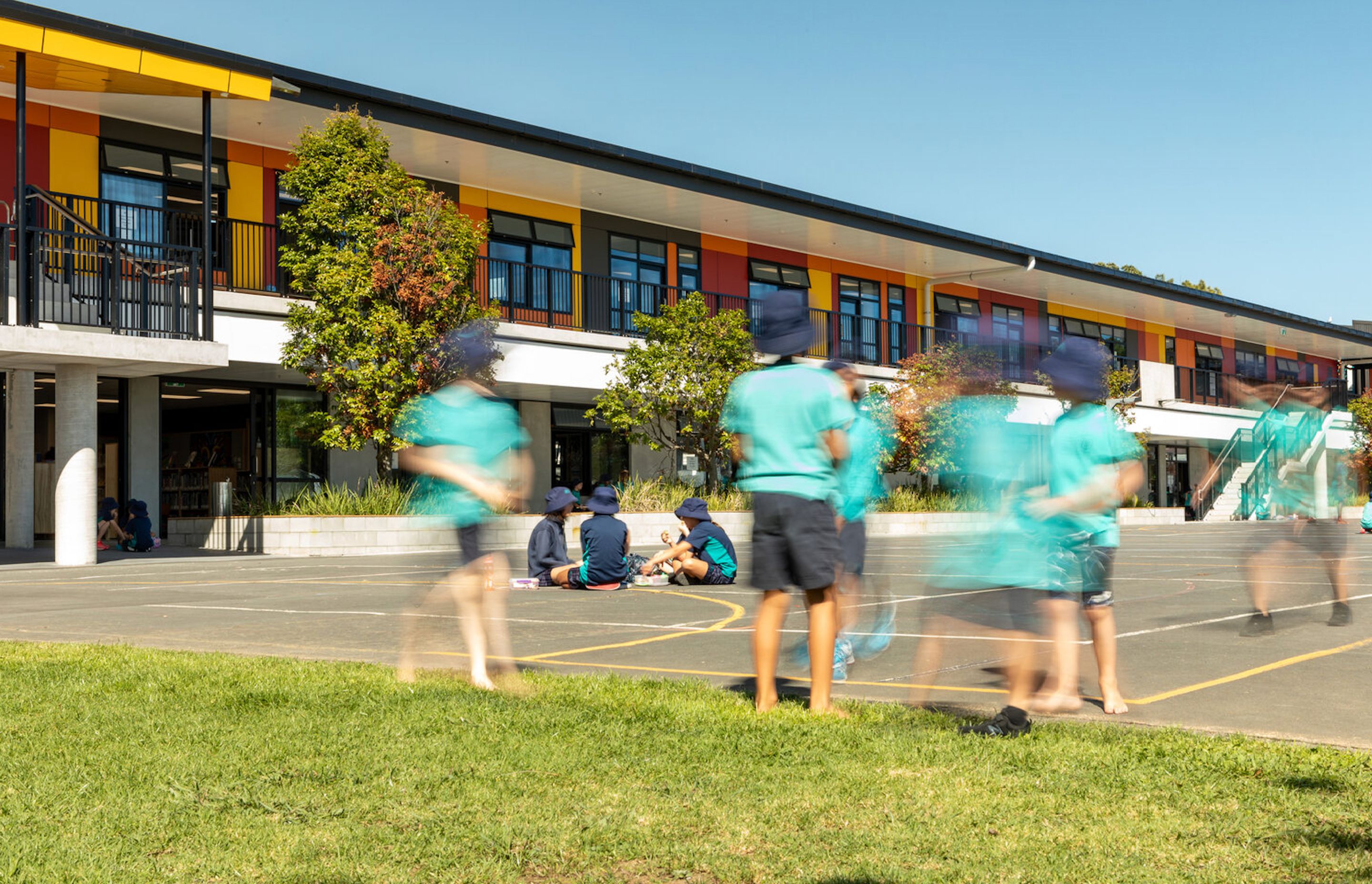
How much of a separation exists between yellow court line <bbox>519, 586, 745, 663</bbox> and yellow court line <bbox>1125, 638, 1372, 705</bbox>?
11.2 ft

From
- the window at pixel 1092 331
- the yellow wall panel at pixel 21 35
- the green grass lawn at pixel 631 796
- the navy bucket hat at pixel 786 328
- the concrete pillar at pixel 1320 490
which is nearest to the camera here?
the green grass lawn at pixel 631 796

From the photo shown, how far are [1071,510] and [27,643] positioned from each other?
6.36 m

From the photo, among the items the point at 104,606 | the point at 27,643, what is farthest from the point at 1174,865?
the point at 104,606

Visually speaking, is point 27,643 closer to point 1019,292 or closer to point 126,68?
point 126,68

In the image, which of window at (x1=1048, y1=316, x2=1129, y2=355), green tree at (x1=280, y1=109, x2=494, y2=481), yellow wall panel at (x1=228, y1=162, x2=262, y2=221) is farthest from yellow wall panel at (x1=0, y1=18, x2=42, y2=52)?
window at (x1=1048, y1=316, x2=1129, y2=355)

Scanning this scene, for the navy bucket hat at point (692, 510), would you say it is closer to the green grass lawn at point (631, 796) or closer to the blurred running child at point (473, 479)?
the blurred running child at point (473, 479)

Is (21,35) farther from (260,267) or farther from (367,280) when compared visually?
(260,267)

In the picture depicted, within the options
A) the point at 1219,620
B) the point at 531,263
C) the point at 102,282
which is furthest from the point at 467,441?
the point at 531,263

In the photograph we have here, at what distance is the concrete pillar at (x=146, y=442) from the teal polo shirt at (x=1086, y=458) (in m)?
20.2

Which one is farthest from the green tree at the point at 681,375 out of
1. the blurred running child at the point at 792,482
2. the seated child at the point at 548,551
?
the blurred running child at the point at 792,482

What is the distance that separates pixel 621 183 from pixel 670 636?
1916 centimetres

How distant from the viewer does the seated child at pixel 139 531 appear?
20.4 metres

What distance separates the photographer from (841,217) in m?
30.9

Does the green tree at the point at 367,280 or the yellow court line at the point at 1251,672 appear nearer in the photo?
the yellow court line at the point at 1251,672
